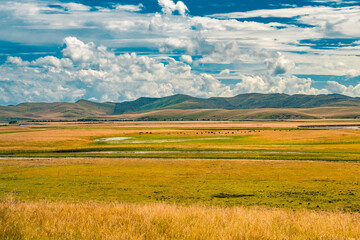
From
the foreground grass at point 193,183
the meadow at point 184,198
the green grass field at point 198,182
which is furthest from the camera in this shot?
the green grass field at point 198,182

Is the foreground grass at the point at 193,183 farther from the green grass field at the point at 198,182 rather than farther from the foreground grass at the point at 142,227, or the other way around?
the foreground grass at the point at 142,227

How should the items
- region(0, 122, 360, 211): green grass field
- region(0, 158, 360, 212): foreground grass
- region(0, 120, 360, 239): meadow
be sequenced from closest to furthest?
1. region(0, 120, 360, 239): meadow
2. region(0, 158, 360, 212): foreground grass
3. region(0, 122, 360, 211): green grass field

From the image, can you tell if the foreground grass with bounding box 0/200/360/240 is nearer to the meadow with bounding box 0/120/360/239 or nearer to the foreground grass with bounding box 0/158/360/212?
the meadow with bounding box 0/120/360/239

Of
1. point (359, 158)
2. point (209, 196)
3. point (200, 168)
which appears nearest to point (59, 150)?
point (200, 168)

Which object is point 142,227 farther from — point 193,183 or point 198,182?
point 198,182

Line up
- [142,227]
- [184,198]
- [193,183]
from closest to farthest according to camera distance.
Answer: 1. [142,227]
2. [184,198]
3. [193,183]

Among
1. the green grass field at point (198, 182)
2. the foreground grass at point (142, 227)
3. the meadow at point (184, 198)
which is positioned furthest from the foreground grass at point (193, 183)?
the foreground grass at point (142, 227)

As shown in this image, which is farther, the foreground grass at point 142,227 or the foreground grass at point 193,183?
the foreground grass at point 193,183

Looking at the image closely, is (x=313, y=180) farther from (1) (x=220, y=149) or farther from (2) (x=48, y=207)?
(1) (x=220, y=149)

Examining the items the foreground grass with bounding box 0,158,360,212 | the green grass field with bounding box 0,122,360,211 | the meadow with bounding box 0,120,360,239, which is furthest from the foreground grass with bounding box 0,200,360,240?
the green grass field with bounding box 0,122,360,211

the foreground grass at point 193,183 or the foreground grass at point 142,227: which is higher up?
the foreground grass at point 142,227

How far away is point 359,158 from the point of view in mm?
58312

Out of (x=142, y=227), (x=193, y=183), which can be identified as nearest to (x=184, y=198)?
(x=193, y=183)

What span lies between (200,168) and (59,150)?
1805 inches
